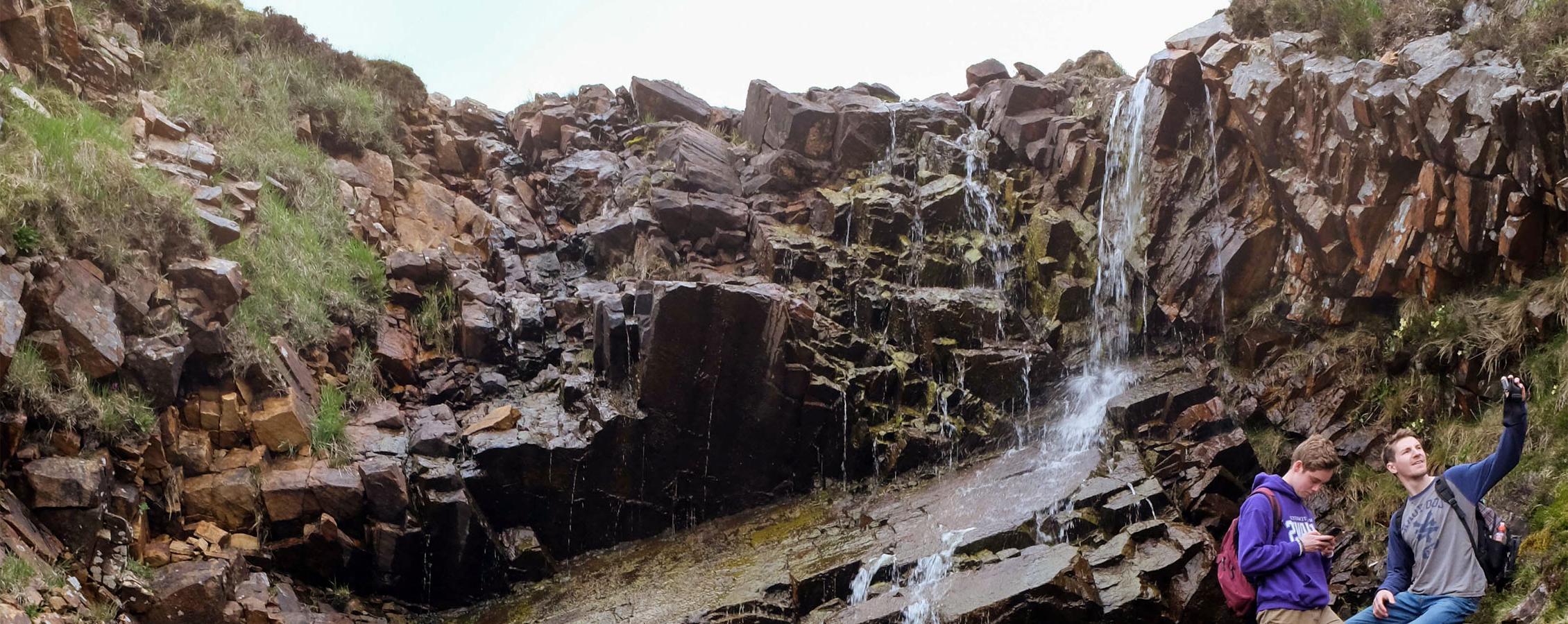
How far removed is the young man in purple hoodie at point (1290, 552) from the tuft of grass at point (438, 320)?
10.5 meters

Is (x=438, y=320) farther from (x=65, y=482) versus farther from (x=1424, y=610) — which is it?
(x=1424, y=610)

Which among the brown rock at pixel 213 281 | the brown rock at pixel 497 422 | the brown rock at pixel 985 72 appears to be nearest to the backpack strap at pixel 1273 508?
the brown rock at pixel 497 422

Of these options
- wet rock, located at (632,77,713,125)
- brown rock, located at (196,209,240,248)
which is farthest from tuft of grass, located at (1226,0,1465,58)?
brown rock, located at (196,209,240,248)

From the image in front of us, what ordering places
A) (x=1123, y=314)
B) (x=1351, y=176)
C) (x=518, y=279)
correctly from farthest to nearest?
(x=518, y=279), (x=1123, y=314), (x=1351, y=176)

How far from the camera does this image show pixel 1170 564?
842 cm

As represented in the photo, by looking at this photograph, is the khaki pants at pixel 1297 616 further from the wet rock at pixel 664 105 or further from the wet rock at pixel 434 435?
the wet rock at pixel 664 105

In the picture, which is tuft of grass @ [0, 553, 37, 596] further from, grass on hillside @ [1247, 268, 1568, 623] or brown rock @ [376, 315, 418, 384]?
grass on hillside @ [1247, 268, 1568, 623]

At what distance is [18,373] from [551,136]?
11236 mm

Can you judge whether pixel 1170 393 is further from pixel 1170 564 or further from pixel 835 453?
pixel 835 453

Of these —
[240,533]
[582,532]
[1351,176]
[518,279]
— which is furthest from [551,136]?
[1351,176]

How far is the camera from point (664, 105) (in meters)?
18.5

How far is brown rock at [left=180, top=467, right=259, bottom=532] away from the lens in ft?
29.6

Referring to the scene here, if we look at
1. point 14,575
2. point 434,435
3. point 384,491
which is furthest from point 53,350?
point 434,435

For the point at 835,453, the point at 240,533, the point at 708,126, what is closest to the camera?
the point at 240,533
